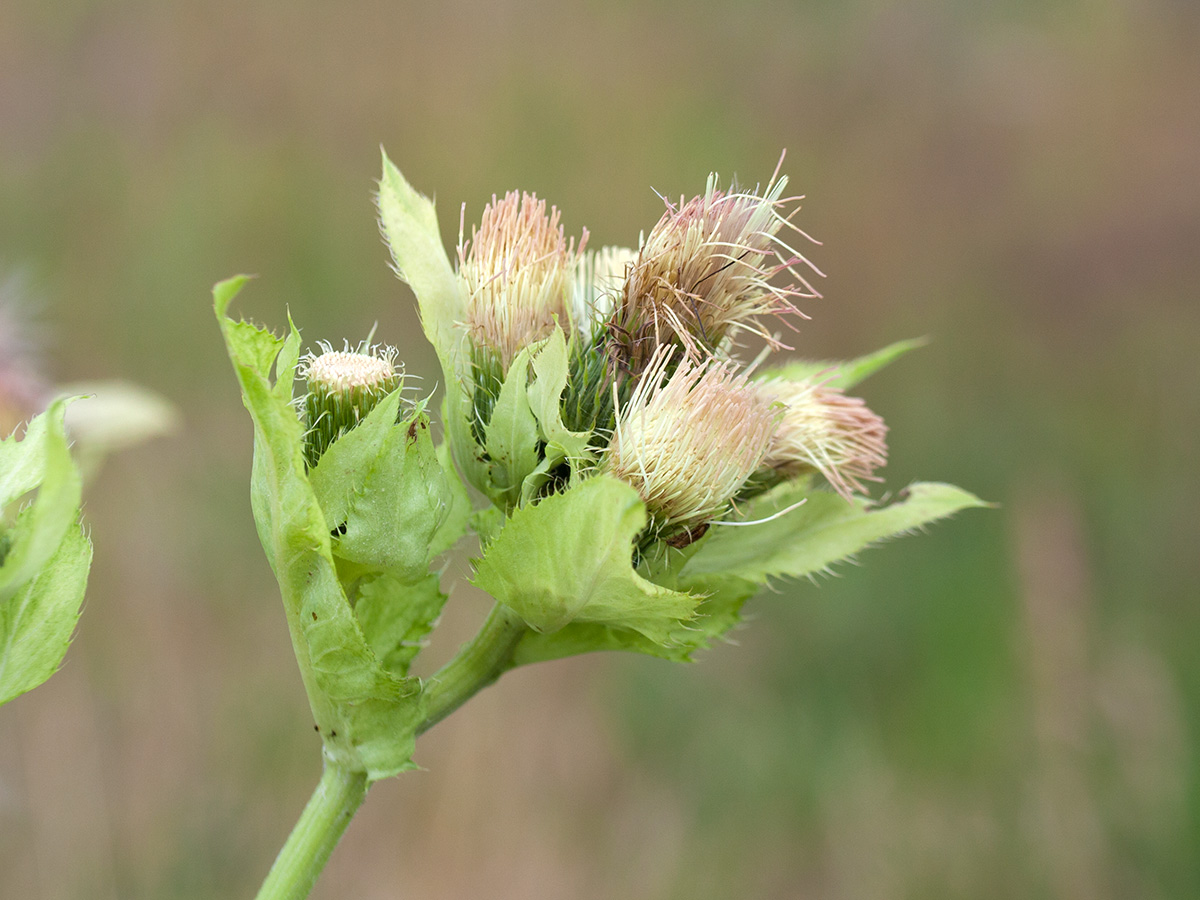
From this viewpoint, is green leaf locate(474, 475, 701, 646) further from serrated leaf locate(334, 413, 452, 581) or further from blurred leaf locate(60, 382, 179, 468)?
blurred leaf locate(60, 382, 179, 468)

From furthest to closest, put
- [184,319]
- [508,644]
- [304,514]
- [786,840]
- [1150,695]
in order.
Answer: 1. [184,319]
2. [786,840]
3. [1150,695]
4. [508,644]
5. [304,514]

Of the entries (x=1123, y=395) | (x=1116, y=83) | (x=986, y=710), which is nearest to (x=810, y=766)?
(x=986, y=710)

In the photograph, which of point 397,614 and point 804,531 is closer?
point 397,614

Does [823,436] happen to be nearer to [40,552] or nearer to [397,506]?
[397,506]

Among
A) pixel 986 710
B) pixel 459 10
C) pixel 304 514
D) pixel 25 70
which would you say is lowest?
pixel 986 710

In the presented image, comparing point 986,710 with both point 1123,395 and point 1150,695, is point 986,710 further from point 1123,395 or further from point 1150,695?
point 1123,395

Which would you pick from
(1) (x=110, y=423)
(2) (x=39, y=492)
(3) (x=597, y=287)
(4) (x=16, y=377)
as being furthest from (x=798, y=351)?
(2) (x=39, y=492)
